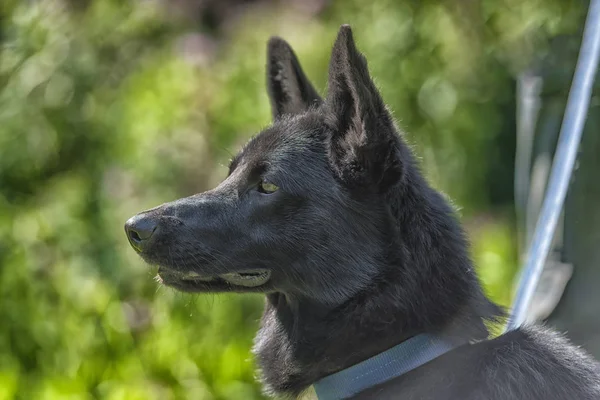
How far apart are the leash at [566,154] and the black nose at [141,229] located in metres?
1.25

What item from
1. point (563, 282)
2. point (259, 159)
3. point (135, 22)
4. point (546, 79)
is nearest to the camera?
point (259, 159)

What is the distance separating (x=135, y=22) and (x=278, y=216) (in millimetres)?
3239

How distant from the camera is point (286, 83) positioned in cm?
282

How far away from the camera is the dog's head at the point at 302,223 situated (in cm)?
226

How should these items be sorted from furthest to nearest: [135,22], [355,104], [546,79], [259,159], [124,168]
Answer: [135,22] → [124,168] → [546,79] → [259,159] → [355,104]

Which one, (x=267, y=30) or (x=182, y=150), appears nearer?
(x=182, y=150)

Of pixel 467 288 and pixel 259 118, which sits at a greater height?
pixel 259 118

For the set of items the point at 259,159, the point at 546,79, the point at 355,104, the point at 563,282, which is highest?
the point at 546,79

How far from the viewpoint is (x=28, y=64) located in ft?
15.8

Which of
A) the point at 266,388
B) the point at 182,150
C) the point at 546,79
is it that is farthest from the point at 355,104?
the point at 182,150

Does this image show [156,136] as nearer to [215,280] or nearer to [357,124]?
[215,280]

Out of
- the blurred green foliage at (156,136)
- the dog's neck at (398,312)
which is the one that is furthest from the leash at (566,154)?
the blurred green foliage at (156,136)

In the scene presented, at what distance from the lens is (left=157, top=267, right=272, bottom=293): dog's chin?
232 cm

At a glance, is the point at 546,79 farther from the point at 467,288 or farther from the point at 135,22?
the point at 135,22
